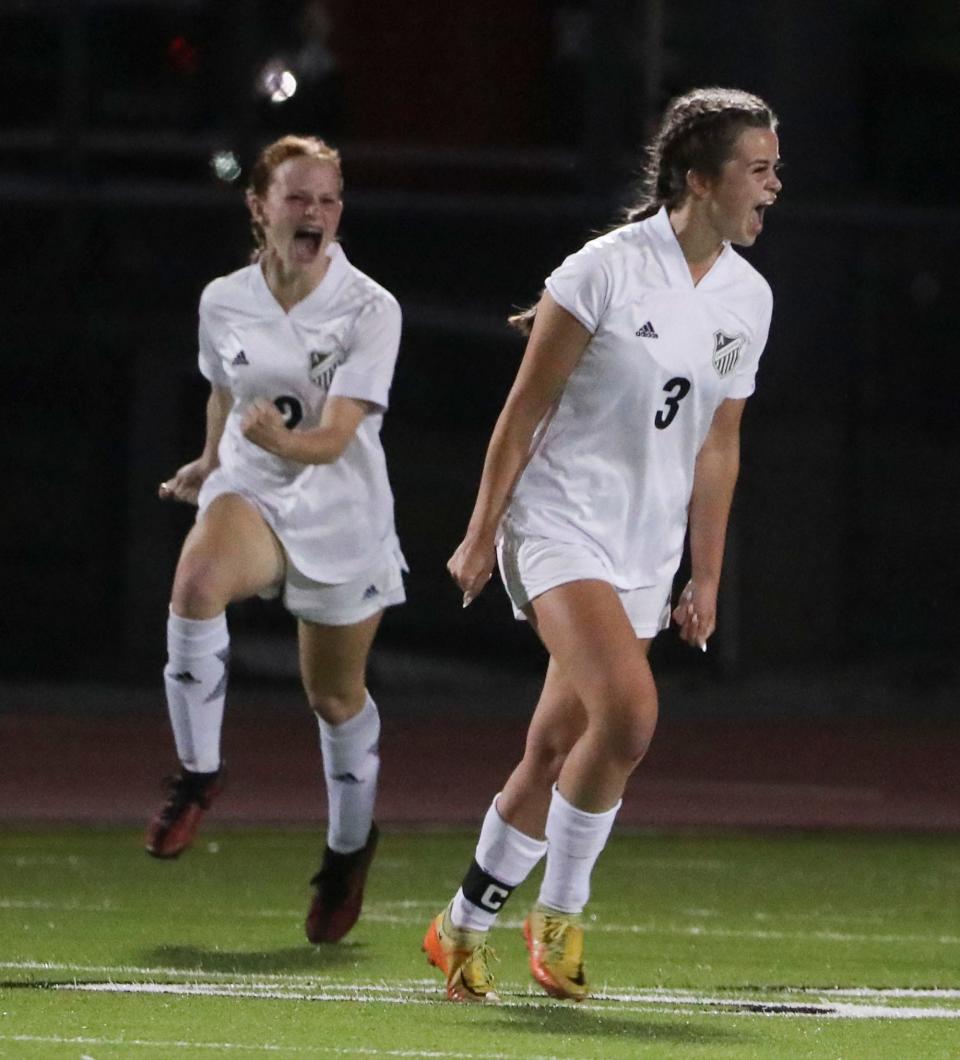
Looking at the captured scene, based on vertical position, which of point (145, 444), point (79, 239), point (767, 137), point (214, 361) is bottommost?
point (145, 444)

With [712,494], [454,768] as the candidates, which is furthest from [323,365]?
[454,768]

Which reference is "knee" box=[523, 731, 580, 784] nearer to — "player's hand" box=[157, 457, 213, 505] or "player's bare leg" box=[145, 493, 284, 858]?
"player's bare leg" box=[145, 493, 284, 858]

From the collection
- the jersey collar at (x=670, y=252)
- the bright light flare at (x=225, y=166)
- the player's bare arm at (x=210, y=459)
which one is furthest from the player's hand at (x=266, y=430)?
the bright light flare at (x=225, y=166)

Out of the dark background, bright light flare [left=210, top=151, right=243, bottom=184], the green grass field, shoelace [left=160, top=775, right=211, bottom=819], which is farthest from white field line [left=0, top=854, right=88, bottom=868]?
bright light flare [left=210, top=151, right=243, bottom=184]

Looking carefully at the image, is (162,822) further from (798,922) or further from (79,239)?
(79,239)

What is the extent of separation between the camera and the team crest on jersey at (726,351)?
6.38 m

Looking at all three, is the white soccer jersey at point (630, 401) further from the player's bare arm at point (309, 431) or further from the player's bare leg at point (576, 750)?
the player's bare arm at point (309, 431)

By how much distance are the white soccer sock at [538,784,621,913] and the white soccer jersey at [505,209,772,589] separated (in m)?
0.52

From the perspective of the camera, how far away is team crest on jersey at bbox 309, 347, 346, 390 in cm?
769

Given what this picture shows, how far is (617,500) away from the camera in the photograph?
249 inches

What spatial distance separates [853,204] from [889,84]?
1134 millimetres

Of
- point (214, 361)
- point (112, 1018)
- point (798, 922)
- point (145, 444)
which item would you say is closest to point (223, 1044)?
point (112, 1018)

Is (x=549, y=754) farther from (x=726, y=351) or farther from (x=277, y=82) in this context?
(x=277, y=82)

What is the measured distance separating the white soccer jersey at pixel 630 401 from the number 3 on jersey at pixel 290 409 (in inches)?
58.3
